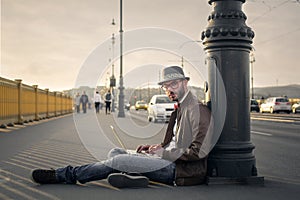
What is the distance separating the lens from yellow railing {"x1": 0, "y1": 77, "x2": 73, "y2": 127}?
583 inches

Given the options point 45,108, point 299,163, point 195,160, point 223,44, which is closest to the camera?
point 195,160

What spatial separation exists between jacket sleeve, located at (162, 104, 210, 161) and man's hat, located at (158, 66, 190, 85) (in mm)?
403

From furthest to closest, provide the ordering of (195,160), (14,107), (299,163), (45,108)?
(45,108) < (14,107) < (299,163) < (195,160)

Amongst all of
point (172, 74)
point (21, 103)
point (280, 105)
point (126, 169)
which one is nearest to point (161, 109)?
point (21, 103)

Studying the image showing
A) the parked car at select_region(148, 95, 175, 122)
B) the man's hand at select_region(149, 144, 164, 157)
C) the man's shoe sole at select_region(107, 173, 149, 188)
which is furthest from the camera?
the parked car at select_region(148, 95, 175, 122)

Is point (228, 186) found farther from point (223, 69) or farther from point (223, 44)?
point (223, 44)

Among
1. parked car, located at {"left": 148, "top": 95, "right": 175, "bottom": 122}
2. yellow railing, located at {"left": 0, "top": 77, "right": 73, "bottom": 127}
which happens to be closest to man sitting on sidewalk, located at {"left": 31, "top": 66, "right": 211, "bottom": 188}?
yellow railing, located at {"left": 0, "top": 77, "right": 73, "bottom": 127}

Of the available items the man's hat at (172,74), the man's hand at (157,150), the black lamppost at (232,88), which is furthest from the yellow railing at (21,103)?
the black lamppost at (232,88)

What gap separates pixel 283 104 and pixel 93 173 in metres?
39.8

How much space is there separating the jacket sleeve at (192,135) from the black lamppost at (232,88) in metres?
0.47

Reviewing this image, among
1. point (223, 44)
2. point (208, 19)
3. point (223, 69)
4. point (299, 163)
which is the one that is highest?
point (208, 19)

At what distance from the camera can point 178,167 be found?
4184mm

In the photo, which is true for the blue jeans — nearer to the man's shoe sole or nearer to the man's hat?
the man's shoe sole

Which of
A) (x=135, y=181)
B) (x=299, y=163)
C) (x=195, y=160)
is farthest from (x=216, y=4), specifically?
(x=299, y=163)
